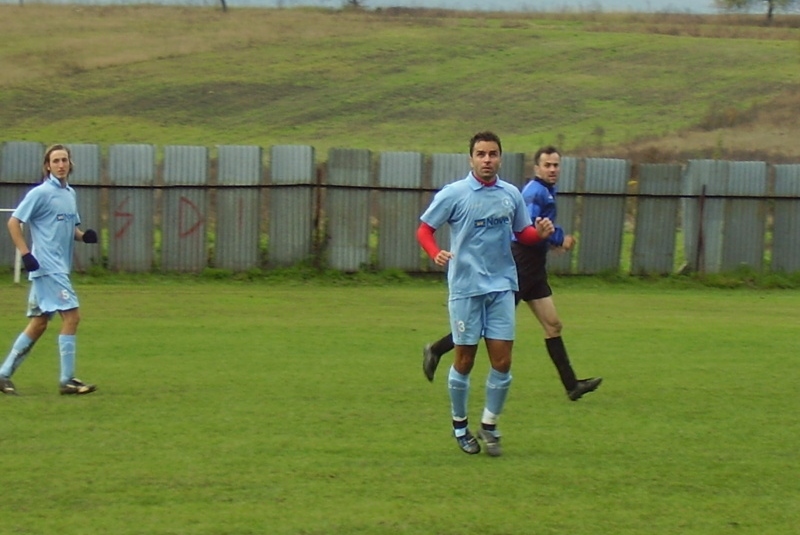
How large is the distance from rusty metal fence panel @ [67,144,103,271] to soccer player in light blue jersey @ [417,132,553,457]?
13.5 metres

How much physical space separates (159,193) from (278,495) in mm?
14386

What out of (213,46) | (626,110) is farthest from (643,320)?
(213,46)

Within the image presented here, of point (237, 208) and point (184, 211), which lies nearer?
point (184, 211)

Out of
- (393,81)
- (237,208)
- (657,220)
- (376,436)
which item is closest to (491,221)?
(376,436)

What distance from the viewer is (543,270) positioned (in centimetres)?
1087

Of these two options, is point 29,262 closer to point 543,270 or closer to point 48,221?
point 48,221

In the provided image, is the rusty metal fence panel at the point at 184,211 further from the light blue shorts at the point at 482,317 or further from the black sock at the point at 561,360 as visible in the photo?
the light blue shorts at the point at 482,317

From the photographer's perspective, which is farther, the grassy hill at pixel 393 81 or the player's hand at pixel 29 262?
the grassy hill at pixel 393 81

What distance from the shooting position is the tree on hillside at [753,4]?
7307 cm

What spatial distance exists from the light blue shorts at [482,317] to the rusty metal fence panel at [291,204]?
43.4 feet

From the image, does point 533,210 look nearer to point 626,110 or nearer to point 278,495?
point 278,495

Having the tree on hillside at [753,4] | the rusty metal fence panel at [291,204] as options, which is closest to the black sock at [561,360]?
the rusty metal fence panel at [291,204]

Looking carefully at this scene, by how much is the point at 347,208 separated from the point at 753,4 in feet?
197

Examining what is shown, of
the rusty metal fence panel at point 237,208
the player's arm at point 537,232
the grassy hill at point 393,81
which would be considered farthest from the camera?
the grassy hill at point 393,81
